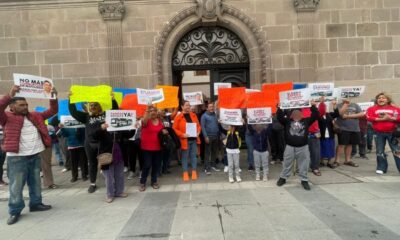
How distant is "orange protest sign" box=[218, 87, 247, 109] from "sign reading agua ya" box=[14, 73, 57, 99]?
140 inches

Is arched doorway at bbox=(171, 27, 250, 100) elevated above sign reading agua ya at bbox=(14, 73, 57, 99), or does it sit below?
above

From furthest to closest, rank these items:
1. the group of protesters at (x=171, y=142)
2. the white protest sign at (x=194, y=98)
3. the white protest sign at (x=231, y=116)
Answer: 1. the white protest sign at (x=194, y=98)
2. the white protest sign at (x=231, y=116)
3. the group of protesters at (x=171, y=142)

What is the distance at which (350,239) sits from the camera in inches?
157

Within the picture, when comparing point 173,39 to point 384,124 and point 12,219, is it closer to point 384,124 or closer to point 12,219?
point 384,124

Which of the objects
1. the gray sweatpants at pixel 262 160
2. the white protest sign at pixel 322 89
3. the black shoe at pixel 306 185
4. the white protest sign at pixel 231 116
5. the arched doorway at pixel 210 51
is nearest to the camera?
the black shoe at pixel 306 185

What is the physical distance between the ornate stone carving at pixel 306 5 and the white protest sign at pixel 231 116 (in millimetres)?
4759

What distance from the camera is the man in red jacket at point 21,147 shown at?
5.21 m

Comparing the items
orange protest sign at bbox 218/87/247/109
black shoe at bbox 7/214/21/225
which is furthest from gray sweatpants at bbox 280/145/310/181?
black shoe at bbox 7/214/21/225

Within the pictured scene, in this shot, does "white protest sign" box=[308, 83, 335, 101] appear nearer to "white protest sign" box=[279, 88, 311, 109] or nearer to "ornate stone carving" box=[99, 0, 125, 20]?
"white protest sign" box=[279, 88, 311, 109]

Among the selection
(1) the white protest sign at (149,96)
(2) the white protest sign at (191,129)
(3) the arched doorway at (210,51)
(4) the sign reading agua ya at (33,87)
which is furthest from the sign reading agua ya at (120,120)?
(3) the arched doorway at (210,51)

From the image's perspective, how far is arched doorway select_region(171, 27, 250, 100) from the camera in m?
10.8

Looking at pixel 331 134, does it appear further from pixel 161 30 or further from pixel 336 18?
pixel 161 30

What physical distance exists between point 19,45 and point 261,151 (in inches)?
323

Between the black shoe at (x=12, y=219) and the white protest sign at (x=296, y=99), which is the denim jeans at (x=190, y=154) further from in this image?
the black shoe at (x=12, y=219)
